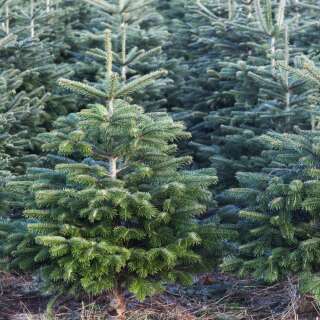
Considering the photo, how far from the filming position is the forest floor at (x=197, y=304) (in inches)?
208

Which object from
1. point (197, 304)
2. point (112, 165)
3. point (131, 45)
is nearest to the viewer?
point (112, 165)

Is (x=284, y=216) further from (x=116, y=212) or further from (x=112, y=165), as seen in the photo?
(x=112, y=165)

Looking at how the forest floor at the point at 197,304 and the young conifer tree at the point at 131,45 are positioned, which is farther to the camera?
the young conifer tree at the point at 131,45

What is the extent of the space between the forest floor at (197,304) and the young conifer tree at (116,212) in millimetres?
264

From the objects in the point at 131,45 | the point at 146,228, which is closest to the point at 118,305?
the point at 146,228

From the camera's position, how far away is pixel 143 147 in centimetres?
514

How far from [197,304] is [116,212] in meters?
1.33

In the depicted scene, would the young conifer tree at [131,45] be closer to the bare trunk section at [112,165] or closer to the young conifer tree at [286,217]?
the bare trunk section at [112,165]

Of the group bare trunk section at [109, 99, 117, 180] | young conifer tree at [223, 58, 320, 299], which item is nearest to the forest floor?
young conifer tree at [223, 58, 320, 299]

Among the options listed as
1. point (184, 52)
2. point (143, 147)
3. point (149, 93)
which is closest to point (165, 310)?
point (143, 147)

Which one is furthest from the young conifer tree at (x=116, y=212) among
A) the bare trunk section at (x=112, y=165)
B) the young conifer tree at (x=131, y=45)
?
the young conifer tree at (x=131, y=45)

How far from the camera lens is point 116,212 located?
16.1ft

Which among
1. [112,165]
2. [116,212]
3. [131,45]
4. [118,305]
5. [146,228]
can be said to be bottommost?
[118,305]

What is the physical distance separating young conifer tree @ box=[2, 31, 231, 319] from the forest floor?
264mm
